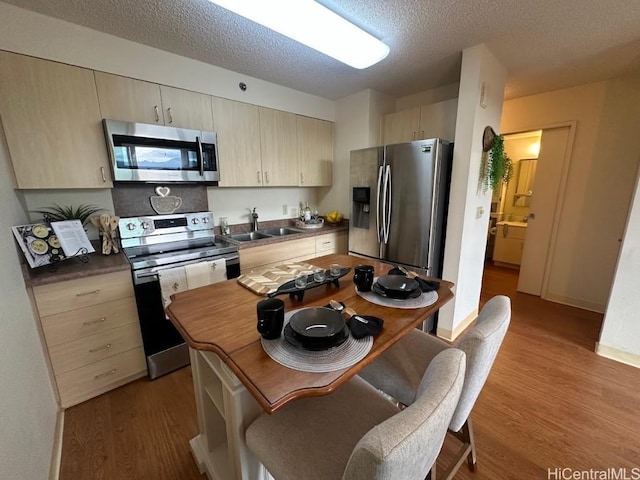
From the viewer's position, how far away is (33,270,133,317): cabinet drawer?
1518 millimetres

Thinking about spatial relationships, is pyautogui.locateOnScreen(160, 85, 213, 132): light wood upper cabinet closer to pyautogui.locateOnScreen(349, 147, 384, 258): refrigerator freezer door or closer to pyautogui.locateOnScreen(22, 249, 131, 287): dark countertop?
pyautogui.locateOnScreen(22, 249, 131, 287): dark countertop

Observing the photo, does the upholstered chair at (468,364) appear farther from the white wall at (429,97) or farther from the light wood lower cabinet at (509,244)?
the light wood lower cabinet at (509,244)

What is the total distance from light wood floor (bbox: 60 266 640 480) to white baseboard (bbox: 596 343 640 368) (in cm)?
7

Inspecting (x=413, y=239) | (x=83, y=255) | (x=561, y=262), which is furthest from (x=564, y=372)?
(x=83, y=255)

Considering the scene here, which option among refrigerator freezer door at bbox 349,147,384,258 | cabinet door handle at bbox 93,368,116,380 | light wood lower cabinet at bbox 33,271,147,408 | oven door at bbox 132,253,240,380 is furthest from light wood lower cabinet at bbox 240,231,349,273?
cabinet door handle at bbox 93,368,116,380

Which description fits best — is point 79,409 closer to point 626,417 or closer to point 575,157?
point 626,417

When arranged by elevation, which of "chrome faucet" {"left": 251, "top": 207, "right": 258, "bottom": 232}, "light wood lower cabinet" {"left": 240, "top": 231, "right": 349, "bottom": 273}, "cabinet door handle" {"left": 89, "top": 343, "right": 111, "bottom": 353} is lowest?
"cabinet door handle" {"left": 89, "top": 343, "right": 111, "bottom": 353}

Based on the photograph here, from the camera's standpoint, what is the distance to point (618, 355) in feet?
6.89

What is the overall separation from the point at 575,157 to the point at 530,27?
75.5 inches

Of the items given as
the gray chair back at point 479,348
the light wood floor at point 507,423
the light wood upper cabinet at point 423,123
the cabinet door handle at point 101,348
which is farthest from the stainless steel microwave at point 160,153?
the gray chair back at point 479,348

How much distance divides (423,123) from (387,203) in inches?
38.8

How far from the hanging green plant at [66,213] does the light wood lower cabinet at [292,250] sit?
119cm

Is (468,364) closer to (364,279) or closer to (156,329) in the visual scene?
(364,279)

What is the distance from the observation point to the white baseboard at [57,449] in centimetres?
128
